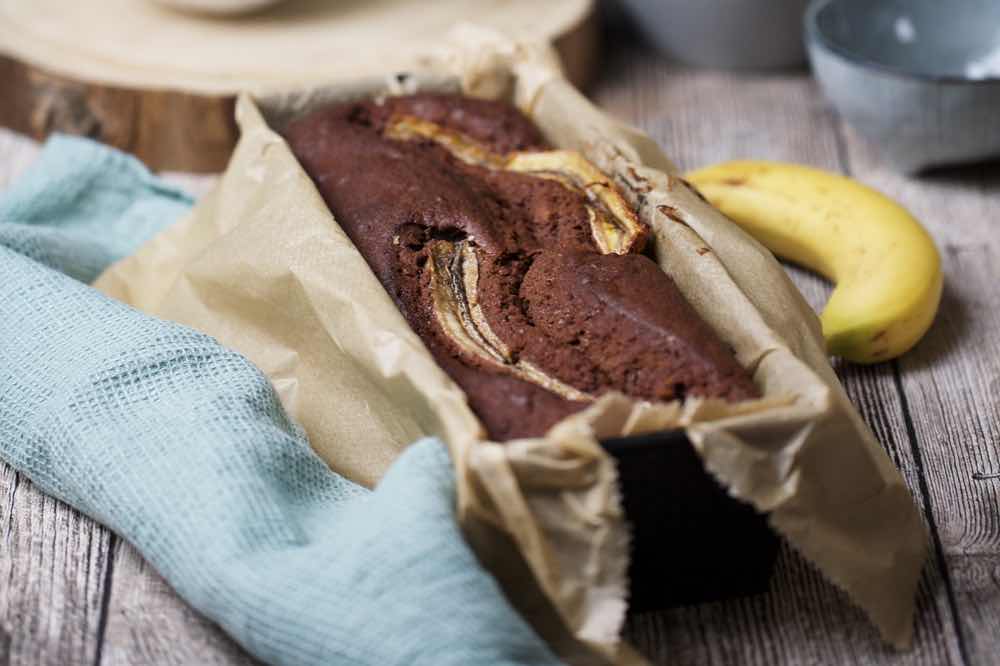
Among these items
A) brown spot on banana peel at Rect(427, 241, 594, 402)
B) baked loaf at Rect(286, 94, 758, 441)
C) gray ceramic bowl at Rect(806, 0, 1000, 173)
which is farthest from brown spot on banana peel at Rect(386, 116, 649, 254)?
gray ceramic bowl at Rect(806, 0, 1000, 173)

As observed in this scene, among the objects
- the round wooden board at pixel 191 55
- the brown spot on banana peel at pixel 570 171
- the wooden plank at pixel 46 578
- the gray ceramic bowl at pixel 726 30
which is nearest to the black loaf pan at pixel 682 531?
the brown spot on banana peel at pixel 570 171

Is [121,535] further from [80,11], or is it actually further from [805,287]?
[80,11]

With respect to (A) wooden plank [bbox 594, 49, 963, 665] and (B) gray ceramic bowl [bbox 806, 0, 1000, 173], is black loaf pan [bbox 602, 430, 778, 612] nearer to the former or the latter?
(A) wooden plank [bbox 594, 49, 963, 665]

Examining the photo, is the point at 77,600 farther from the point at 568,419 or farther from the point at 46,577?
the point at 568,419

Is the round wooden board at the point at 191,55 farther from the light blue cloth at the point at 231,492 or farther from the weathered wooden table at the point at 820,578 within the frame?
the weathered wooden table at the point at 820,578

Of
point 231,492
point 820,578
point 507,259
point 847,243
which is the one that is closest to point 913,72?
point 847,243
